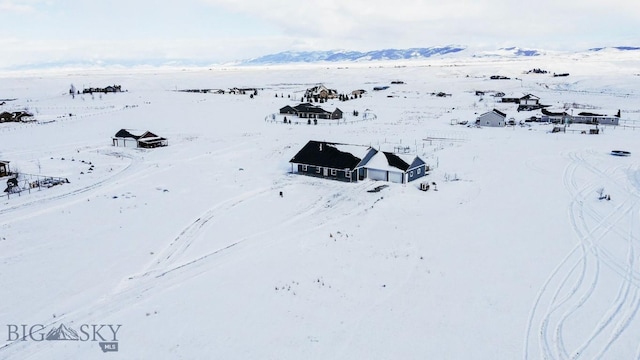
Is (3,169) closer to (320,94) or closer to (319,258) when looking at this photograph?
(319,258)

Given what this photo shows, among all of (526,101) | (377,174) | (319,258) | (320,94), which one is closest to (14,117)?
(320,94)

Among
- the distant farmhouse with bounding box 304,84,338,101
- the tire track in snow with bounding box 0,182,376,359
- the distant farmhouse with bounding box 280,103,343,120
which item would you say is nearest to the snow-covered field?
the tire track in snow with bounding box 0,182,376,359

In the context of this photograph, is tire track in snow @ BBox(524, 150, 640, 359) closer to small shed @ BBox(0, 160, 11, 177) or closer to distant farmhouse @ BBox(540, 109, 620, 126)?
distant farmhouse @ BBox(540, 109, 620, 126)

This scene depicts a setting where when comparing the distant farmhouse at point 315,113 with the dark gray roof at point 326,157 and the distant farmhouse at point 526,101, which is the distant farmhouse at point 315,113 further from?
the dark gray roof at point 326,157

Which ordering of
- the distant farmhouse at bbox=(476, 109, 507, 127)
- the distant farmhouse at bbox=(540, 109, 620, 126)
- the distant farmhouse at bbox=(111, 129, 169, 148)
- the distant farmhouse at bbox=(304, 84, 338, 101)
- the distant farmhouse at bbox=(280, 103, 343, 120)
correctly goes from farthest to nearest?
the distant farmhouse at bbox=(304, 84, 338, 101) < the distant farmhouse at bbox=(280, 103, 343, 120) < the distant farmhouse at bbox=(476, 109, 507, 127) < the distant farmhouse at bbox=(540, 109, 620, 126) < the distant farmhouse at bbox=(111, 129, 169, 148)

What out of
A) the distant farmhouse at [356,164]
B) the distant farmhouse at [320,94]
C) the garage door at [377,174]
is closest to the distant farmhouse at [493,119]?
the distant farmhouse at [356,164]

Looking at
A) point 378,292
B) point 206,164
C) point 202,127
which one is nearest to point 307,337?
point 378,292

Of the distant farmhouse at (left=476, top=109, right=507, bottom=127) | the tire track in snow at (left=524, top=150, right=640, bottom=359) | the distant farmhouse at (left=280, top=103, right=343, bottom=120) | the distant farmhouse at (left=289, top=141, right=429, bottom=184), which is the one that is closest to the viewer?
the tire track in snow at (left=524, top=150, right=640, bottom=359)
